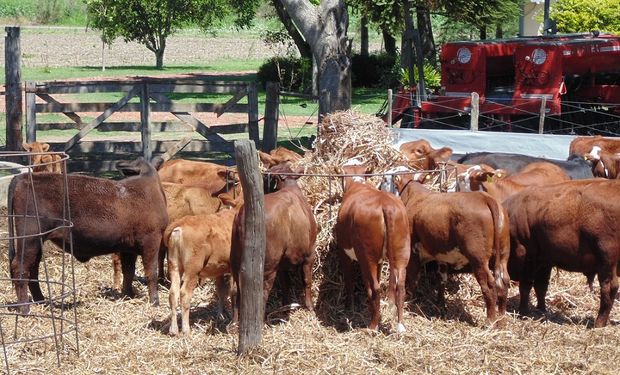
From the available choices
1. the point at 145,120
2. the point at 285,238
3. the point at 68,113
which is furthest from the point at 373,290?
the point at 68,113

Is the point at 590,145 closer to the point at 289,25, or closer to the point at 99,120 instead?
the point at 99,120

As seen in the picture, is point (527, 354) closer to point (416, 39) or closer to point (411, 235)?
point (411, 235)

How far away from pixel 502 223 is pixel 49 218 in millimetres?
4003

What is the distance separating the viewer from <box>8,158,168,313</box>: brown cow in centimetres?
942

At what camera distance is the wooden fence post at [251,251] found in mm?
7754

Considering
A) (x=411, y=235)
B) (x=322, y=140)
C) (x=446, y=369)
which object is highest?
(x=322, y=140)

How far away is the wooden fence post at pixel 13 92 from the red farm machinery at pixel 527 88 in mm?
7522

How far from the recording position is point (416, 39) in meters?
24.8

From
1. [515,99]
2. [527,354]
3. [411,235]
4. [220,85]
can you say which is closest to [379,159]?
[411,235]

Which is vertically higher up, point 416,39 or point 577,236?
point 416,39

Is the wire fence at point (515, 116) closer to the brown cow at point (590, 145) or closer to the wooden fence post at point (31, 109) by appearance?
the brown cow at point (590, 145)

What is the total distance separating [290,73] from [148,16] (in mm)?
14815

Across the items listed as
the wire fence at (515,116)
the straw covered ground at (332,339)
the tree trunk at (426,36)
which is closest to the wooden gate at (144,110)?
the wire fence at (515,116)

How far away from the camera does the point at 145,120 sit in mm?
16125
